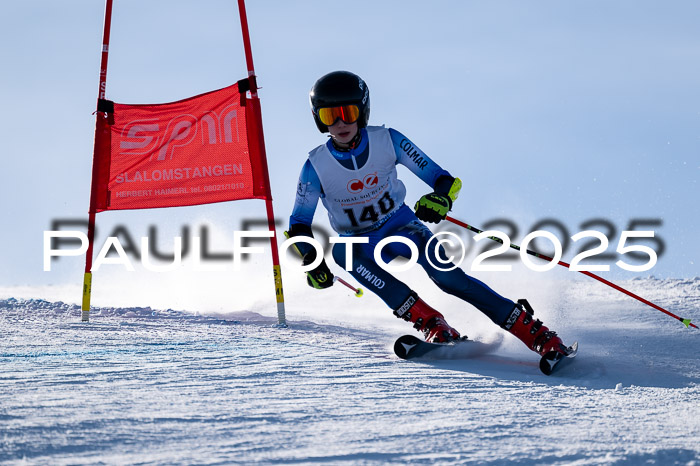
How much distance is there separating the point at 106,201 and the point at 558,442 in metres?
5.43

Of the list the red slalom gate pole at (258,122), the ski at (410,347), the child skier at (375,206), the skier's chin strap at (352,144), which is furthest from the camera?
the red slalom gate pole at (258,122)

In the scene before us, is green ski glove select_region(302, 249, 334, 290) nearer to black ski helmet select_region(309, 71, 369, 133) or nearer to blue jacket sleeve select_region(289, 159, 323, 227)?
blue jacket sleeve select_region(289, 159, 323, 227)

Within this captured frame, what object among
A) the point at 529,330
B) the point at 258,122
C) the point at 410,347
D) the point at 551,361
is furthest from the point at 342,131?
the point at 258,122

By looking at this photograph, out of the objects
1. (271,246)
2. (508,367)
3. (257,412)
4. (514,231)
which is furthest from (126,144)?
(257,412)

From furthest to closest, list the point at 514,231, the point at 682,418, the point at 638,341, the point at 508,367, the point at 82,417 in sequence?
the point at 514,231, the point at 638,341, the point at 508,367, the point at 682,418, the point at 82,417

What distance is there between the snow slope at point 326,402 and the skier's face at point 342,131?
1261mm

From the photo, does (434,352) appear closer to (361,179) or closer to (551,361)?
(551,361)

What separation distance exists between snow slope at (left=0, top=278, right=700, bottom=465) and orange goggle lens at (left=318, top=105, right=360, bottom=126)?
136 centimetres

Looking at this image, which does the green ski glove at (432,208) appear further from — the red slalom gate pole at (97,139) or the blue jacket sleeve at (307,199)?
the red slalom gate pole at (97,139)

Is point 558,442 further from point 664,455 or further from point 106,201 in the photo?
point 106,201

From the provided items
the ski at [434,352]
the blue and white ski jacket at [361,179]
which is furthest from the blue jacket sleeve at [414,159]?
the ski at [434,352]

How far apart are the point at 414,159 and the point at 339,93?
2.13ft

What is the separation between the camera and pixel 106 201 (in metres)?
6.70

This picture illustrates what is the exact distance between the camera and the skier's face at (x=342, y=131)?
169 inches
